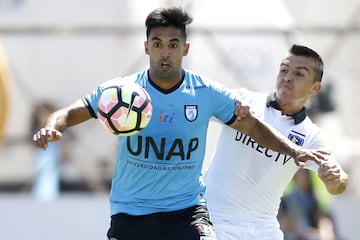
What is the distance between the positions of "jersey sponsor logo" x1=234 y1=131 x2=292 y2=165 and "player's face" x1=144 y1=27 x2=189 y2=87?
84 cm

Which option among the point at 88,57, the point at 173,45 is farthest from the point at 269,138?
the point at 88,57

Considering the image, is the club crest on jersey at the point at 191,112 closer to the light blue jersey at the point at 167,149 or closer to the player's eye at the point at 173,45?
the light blue jersey at the point at 167,149

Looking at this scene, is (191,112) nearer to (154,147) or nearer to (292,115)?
(154,147)

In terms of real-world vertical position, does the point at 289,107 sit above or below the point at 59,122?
above

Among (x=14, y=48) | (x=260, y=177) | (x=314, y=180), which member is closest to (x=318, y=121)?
(x=314, y=180)

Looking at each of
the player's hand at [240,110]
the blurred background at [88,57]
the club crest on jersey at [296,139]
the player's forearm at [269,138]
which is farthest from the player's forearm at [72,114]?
the blurred background at [88,57]

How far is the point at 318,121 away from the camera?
13.5 meters

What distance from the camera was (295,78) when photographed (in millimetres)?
7949

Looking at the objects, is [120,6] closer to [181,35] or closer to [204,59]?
[204,59]

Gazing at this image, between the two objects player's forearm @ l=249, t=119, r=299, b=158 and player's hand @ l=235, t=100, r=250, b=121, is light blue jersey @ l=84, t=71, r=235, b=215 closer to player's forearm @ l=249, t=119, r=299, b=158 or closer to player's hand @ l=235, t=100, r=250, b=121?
player's hand @ l=235, t=100, r=250, b=121

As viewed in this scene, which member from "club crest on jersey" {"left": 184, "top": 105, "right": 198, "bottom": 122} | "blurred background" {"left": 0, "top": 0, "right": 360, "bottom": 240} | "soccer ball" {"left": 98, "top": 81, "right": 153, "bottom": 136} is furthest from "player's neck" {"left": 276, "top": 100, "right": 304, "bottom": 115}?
"blurred background" {"left": 0, "top": 0, "right": 360, "bottom": 240}

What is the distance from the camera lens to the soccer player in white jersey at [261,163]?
310 inches

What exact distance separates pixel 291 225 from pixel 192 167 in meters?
4.97

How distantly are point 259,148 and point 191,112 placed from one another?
79cm
